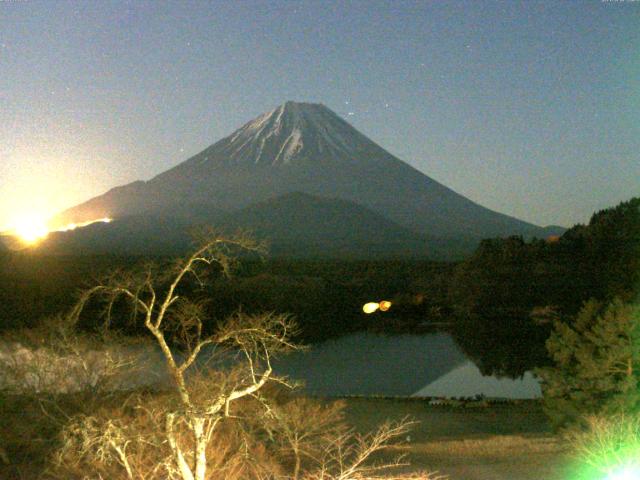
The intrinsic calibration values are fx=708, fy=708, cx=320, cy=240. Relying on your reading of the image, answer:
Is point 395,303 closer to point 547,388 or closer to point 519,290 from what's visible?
point 519,290

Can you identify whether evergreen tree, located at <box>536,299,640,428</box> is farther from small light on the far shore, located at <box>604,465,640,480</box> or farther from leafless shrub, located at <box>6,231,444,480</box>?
leafless shrub, located at <box>6,231,444,480</box>

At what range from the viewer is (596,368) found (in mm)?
9547

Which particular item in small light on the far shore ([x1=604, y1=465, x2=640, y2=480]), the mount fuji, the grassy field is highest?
the mount fuji

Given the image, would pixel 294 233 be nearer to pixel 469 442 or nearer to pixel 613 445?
pixel 469 442

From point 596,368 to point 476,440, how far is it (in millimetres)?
2658

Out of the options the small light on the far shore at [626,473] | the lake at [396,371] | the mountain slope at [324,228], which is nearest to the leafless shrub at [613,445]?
the small light on the far shore at [626,473]

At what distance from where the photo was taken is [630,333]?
907 cm

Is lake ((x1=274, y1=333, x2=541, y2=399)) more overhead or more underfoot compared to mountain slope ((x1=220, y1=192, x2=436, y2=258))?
more underfoot

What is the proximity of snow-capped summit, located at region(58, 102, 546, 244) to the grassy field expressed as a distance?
5953 centimetres

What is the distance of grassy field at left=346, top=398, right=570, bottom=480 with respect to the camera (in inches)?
367

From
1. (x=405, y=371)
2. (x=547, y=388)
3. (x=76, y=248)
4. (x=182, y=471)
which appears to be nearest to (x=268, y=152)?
(x=76, y=248)

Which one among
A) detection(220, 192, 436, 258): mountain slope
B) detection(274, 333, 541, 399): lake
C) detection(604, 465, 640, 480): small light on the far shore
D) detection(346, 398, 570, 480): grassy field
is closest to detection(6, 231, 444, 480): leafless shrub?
detection(346, 398, 570, 480): grassy field

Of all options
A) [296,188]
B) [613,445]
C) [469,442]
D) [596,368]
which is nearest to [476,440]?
[469,442]

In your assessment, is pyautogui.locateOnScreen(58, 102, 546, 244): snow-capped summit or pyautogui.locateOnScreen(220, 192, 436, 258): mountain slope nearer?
pyautogui.locateOnScreen(220, 192, 436, 258): mountain slope
